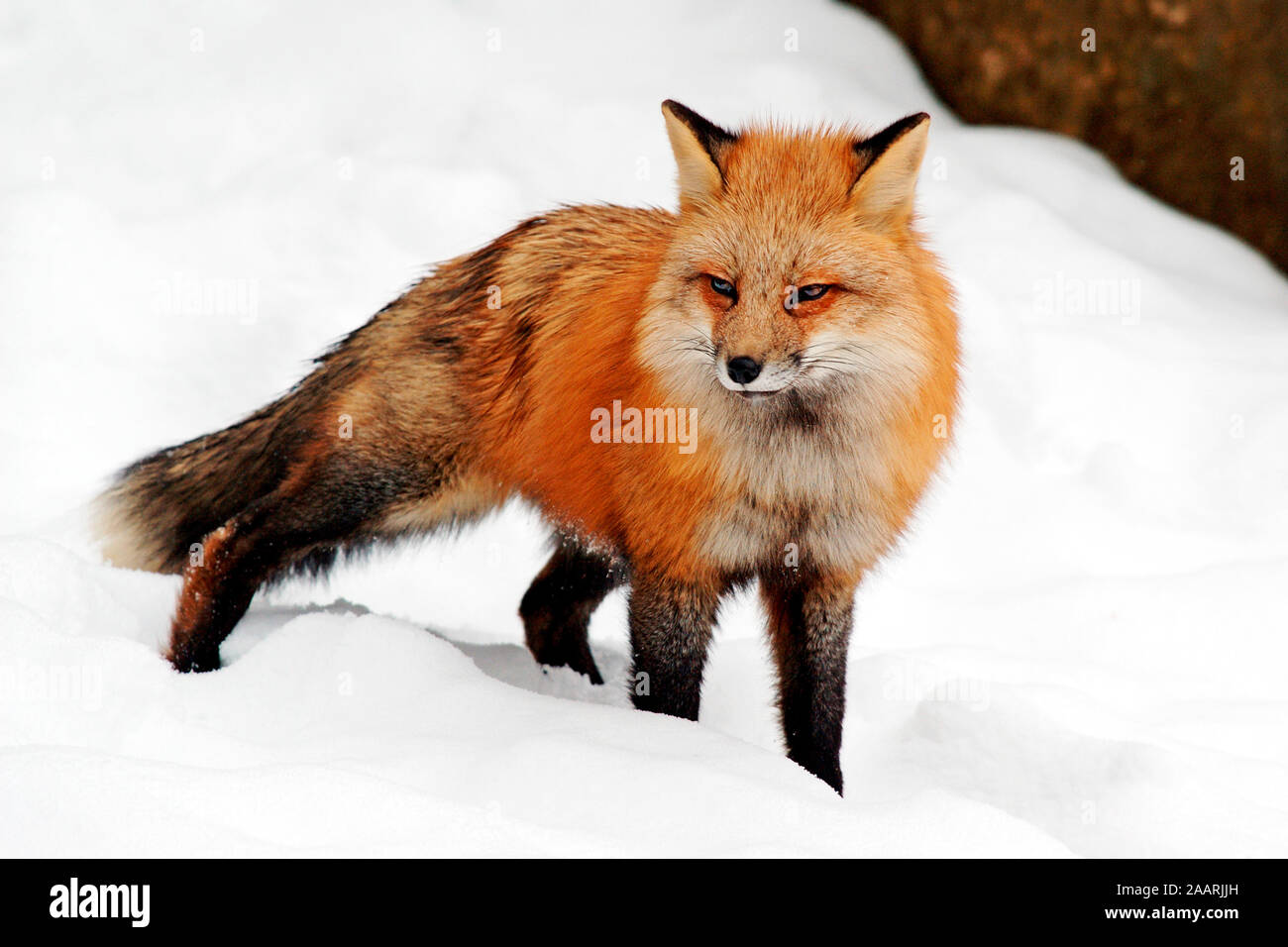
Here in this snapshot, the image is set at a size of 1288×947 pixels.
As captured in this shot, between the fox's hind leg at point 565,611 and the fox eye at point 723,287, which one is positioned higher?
the fox eye at point 723,287

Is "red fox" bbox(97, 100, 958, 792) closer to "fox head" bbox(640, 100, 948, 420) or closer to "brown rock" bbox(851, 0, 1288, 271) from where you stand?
"fox head" bbox(640, 100, 948, 420)

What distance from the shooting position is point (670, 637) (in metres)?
4.19

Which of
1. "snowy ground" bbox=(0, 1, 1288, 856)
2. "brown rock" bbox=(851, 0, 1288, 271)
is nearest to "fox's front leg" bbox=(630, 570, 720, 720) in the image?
"snowy ground" bbox=(0, 1, 1288, 856)

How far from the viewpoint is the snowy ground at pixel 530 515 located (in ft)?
10.9

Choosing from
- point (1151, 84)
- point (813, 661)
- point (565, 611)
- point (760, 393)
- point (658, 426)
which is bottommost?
point (565, 611)

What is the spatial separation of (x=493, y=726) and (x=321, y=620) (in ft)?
3.04

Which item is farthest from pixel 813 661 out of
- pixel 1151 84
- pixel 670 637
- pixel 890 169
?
pixel 1151 84

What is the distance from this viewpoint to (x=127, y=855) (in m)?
2.72

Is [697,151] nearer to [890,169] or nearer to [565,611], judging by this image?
[890,169]

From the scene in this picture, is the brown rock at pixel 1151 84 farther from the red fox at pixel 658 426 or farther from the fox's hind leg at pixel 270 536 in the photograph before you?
the fox's hind leg at pixel 270 536

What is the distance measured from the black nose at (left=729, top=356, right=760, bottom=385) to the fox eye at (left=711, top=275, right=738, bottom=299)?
0.30 m

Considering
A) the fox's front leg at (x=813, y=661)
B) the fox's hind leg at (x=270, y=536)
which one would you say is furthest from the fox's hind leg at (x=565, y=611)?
the fox's front leg at (x=813, y=661)

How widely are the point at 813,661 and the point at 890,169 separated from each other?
1608 millimetres

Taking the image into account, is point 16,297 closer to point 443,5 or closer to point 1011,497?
point 443,5
